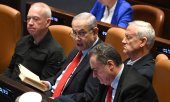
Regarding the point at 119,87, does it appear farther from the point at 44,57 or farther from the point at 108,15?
the point at 108,15

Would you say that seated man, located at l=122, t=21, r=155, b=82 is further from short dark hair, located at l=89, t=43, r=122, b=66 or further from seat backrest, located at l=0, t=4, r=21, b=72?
seat backrest, located at l=0, t=4, r=21, b=72

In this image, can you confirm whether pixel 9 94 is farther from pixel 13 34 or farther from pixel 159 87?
pixel 13 34

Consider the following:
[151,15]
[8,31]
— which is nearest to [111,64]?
[8,31]

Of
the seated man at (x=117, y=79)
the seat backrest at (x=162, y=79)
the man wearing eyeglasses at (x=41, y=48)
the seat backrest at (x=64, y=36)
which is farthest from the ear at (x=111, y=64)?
the seat backrest at (x=64, y=36)

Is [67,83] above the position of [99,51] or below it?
below

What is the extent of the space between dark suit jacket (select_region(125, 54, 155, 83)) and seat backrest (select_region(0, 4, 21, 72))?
1063 millimetres

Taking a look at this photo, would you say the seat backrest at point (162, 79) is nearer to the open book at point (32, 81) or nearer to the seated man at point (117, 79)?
the seated man at point (117, 79)

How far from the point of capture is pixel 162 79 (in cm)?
215

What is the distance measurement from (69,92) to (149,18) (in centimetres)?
146

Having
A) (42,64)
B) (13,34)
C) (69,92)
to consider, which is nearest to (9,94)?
(69,92)

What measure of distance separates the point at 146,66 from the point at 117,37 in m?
0.44

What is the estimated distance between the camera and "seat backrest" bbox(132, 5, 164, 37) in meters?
3.22

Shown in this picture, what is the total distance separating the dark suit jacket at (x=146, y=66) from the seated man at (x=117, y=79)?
33cm

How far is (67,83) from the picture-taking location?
91.4 inches
